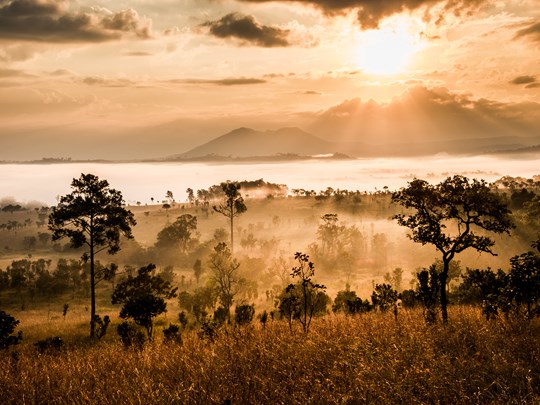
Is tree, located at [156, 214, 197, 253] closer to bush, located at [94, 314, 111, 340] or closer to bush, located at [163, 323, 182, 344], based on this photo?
bush, located at [94, 314, 111, 340]

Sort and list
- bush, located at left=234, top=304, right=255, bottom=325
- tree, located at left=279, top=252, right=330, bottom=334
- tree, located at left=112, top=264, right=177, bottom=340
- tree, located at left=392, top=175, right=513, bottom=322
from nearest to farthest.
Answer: tree, located at left=279, top=252, right=330, bottom=334, tree, located at left=392, top=175, right=513, bottom=322, bush, located at left=234, top=304, right=255, bottom=325, tree, located at left=112, top=264, right=177, bottom=340

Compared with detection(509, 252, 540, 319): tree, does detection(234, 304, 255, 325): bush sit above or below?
below

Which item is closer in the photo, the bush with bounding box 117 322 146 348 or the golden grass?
the golden grass

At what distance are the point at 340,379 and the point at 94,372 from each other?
658 centimetres

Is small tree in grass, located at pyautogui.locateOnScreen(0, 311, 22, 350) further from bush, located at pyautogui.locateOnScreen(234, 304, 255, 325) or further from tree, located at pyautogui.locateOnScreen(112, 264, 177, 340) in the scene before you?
bush, located at pyautogui.locateOnScreen(234, 304, 255, 325)

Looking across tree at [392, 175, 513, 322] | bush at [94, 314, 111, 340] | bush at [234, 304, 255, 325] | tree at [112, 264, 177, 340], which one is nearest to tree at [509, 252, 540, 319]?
tree at [392, 175, 513, 322]

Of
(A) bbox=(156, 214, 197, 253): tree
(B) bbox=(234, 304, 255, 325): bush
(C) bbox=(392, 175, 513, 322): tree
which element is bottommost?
(A) bbox=(156, 214, 197, 253): tree

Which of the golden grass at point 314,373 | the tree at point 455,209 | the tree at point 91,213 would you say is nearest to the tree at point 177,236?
the tree at point 91,213

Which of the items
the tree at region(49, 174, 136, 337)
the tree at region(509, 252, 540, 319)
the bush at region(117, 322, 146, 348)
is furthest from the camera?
the tree at region(49, 174, 136, 337)

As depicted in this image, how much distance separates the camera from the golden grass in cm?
841

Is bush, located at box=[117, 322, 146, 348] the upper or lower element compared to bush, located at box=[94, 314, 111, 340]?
upper

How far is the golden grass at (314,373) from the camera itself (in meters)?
8.41

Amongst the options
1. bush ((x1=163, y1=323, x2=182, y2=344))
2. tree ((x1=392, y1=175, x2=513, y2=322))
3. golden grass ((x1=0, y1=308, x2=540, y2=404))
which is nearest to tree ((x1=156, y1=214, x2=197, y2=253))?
bush ((x1=163, y1=323, x2=182, y2=344))

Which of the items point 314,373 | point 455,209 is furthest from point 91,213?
point 314,373
